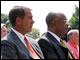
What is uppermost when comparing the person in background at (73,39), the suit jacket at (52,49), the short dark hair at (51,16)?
the short dark hair at (51,16)

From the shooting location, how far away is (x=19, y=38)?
442cm

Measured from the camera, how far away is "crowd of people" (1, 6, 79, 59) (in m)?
4.25

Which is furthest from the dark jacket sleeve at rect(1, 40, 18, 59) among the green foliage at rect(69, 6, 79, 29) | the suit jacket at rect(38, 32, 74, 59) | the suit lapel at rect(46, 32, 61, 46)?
the green foliage at rect(69, 6, 79, 29)

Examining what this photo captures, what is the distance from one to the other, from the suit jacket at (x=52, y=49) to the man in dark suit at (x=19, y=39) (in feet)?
0.70

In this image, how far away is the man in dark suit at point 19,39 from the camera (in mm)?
4215

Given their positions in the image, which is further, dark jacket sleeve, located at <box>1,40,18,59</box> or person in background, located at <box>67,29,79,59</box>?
person in background, located at <box>67,29,79,59</box>

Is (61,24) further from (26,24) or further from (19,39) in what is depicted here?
(19,39)

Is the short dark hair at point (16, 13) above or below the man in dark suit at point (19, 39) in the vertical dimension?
above

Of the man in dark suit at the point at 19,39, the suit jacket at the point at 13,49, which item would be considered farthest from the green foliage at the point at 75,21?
the suit jacket at the point at 13,49

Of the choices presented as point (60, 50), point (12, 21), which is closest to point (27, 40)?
point (12, 21)

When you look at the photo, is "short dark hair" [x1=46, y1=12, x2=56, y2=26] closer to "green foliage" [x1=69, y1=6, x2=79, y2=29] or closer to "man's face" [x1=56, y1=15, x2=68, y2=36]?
"man's face" [x1=56, y1=15, x2=68, y2=36]

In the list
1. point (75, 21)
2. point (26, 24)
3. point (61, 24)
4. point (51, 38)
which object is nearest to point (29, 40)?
point (26, 24)

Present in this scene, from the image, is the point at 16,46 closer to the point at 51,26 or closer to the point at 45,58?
the point at 45,58

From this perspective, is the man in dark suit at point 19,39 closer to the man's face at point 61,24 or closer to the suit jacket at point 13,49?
the suit jacket at point 13,49
